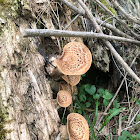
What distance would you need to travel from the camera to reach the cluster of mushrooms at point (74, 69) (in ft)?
9.36

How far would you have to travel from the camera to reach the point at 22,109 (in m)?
2.37

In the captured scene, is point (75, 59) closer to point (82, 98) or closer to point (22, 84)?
point (22, 84)

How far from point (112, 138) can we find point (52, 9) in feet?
11.7

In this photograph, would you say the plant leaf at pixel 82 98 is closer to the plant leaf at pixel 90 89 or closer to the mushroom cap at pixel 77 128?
the plant leaf at pixel 90 89

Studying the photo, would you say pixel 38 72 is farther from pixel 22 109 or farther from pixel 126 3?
pixel 126 3

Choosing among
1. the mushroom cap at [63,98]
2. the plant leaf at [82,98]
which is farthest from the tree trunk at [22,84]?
the plant leaf at [82,98]

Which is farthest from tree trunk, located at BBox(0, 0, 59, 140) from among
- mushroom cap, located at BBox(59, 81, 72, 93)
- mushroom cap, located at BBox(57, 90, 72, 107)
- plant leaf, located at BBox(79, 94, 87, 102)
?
plant leaf, located at BBox(79, 94, 87, 102)

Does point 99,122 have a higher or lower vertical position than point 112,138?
higher

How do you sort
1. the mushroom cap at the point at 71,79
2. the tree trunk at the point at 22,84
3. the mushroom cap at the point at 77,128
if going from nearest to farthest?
the tree trunk at the point at 22,84 < the mushroom cap at the point at 77,128 < the mushroom cap at the point at 71,79

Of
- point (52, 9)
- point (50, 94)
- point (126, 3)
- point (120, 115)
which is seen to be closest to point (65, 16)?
point (52, 9)

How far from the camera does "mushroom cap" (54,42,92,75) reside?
297 centimetres

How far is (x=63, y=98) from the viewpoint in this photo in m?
3.09

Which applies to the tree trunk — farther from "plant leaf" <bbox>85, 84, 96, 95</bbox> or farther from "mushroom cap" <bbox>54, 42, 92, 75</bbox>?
"plant leaf" <bbox>85, 84, 96, 95</bbox>

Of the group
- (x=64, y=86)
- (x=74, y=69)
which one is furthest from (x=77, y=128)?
(x=74, y=69)
